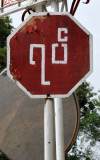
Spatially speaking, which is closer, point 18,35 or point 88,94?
point 18,35

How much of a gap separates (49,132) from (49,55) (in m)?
0.35

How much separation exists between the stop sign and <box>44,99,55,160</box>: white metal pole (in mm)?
73

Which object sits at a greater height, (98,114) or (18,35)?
(18,35)

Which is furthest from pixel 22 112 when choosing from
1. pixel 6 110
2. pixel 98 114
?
pixel 98 114

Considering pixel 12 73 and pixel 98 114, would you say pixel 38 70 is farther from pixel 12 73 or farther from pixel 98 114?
pixel 98 114

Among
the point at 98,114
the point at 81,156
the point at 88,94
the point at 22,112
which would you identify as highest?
the point at 22,112

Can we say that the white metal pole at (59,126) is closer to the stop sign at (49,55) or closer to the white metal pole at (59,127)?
the white metal pole at (59,127)

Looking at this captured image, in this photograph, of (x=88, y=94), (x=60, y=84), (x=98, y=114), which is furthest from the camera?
(x=98, y=114)

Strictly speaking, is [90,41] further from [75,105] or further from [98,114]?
[98,114]

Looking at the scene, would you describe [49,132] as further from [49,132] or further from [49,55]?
[49,55]

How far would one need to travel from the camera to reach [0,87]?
3266 millimetres

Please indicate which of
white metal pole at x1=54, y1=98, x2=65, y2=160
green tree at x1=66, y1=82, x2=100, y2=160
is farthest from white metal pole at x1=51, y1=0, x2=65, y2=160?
green tree at x1=66, y1=82, x2=100, y2=160

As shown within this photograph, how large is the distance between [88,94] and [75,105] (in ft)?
42.3

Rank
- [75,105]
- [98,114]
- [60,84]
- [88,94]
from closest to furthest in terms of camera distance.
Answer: [60,84], [75,105], [88,94], [98,114]
